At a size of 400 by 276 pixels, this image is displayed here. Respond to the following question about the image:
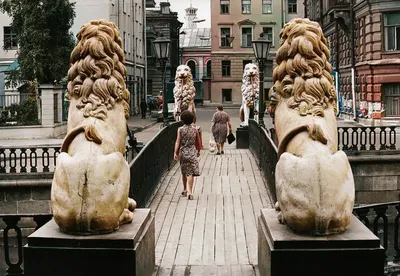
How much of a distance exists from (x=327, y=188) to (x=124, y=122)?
211 centimetres

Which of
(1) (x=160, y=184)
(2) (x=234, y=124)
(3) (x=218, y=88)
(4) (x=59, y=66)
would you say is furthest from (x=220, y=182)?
(3) (x=218, y=88)

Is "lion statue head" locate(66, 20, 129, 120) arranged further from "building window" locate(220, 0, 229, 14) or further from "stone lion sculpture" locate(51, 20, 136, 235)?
"building window" locate(220, 0, 229, 14)

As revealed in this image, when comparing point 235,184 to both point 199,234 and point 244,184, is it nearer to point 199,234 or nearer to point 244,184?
point 244,184

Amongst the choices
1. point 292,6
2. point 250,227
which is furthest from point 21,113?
point 292,6

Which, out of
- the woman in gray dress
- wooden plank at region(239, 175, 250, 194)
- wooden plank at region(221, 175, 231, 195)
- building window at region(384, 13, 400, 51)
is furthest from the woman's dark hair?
building window at region(384, 13, 400, 51)

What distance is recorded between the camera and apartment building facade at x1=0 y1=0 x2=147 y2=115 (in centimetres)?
4028

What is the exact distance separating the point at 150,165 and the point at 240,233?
322 cm

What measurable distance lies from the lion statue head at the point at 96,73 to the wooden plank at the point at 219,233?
102 inches

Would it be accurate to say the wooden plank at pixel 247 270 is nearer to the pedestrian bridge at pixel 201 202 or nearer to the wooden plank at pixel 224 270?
the pedestrian bridge at pixel 201 202

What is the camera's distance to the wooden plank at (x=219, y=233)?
27.2 ft

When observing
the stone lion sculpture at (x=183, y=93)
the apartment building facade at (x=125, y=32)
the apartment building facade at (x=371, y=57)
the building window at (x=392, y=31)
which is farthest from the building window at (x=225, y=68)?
the stone lion sculpture at (x=183, y=93)

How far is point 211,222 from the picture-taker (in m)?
10.5

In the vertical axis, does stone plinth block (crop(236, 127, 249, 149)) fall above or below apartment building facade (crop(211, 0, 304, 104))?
below

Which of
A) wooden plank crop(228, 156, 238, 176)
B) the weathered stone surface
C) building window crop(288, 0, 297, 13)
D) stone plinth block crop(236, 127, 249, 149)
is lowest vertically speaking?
the weathered stone surface
